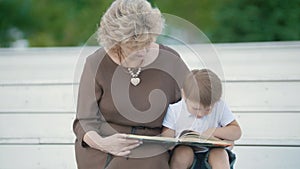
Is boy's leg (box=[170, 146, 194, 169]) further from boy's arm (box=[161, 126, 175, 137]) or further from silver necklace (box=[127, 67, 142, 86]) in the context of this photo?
silver necklace (box=[127, 67, 142, 86])

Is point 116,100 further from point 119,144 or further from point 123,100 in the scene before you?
point 119,144

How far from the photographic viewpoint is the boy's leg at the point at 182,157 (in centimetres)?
211

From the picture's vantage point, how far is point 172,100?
2.22 m

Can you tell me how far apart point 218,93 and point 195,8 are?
1.22 metres

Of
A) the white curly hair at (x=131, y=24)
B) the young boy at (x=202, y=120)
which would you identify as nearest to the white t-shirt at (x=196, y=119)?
the young boy at (x=202, y=120)

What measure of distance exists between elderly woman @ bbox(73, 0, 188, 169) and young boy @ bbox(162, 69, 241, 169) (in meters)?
0.05

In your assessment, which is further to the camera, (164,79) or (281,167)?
(281,167)

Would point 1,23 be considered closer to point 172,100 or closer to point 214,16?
point 214,16

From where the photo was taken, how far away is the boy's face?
2080 mm

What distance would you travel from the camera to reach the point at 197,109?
6.88 ft

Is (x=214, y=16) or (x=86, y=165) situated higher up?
(x=214, y=16)

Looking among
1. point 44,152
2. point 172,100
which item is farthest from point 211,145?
point 44,152

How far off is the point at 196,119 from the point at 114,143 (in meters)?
0.29

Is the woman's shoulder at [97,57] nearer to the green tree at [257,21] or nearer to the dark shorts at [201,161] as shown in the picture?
the dark shorts at [201,161]
